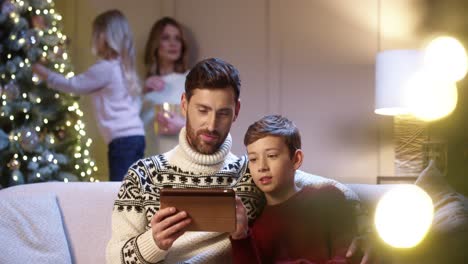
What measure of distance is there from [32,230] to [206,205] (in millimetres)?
714

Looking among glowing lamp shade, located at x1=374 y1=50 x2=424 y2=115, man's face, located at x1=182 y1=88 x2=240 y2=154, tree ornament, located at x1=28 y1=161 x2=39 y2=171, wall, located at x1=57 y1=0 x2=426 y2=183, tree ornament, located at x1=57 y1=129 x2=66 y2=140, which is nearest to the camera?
man's face, located at x1=182 y1=88 x2=240 y2=154

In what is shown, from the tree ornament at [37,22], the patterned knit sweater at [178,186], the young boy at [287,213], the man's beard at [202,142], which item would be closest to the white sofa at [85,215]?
the patterned knit sweater at [178,186]

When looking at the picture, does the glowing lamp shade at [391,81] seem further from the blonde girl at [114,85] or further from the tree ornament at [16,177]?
the tree ornament at [16,177]

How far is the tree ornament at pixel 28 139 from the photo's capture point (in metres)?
2.31

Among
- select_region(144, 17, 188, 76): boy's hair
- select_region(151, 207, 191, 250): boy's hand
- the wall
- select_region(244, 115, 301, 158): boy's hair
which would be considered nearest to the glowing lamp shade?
the wall

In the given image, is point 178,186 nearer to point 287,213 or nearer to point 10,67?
point 287,213

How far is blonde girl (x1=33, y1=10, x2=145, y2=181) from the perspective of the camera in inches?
93.1

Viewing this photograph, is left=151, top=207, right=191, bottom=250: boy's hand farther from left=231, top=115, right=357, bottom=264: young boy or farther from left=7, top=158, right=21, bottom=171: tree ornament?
left=7, top=158, right=21, bottom=171: tree ornament

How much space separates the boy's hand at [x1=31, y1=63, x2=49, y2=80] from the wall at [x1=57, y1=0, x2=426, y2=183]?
0.63 m

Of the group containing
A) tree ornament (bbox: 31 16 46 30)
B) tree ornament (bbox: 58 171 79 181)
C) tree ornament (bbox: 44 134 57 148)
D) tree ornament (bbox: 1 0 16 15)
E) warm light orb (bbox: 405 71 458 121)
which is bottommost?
tree ornament (bbox: 58 171 79 181)

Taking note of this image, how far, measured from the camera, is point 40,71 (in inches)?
92.5

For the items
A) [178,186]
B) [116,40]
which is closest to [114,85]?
[116,40]

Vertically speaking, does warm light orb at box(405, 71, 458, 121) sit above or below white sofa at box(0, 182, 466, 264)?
above

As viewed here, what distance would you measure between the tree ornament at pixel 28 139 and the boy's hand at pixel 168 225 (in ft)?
5.53
